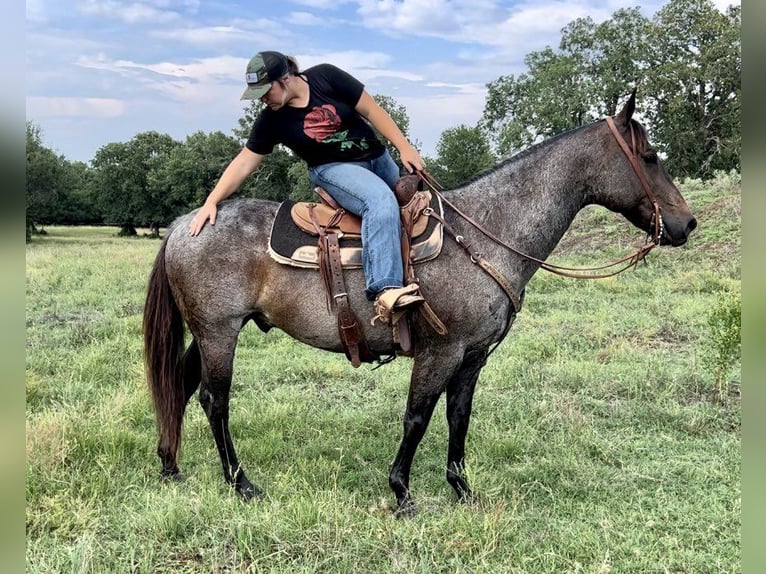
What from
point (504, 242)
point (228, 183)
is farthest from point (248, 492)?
point (504, 242)

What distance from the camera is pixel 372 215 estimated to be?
135 inches

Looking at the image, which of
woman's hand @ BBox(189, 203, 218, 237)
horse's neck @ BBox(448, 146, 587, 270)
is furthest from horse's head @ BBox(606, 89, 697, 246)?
woman's hand @ BBox(189, 203, 218, 237)

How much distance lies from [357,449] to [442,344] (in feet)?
5.25

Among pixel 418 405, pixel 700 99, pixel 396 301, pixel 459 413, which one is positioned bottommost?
pixel 459 413

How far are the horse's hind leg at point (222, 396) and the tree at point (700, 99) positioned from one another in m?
28.4

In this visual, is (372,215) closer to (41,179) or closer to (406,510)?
(406,510)

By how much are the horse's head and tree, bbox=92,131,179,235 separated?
160 ft

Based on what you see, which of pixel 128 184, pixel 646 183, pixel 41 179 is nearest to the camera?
pixel 646 183

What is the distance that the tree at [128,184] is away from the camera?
48.2 metres

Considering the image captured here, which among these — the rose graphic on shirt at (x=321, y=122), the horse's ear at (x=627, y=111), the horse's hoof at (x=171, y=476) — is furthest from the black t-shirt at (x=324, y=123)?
the horse's hoof at (x=171, y=476)

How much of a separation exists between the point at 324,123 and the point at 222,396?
2.11m

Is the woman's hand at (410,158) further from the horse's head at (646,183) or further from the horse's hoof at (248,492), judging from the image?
the horse's hoof at (248,492)

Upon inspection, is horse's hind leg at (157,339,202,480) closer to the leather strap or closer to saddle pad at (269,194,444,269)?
saddle pad at (269,194,444,269)
